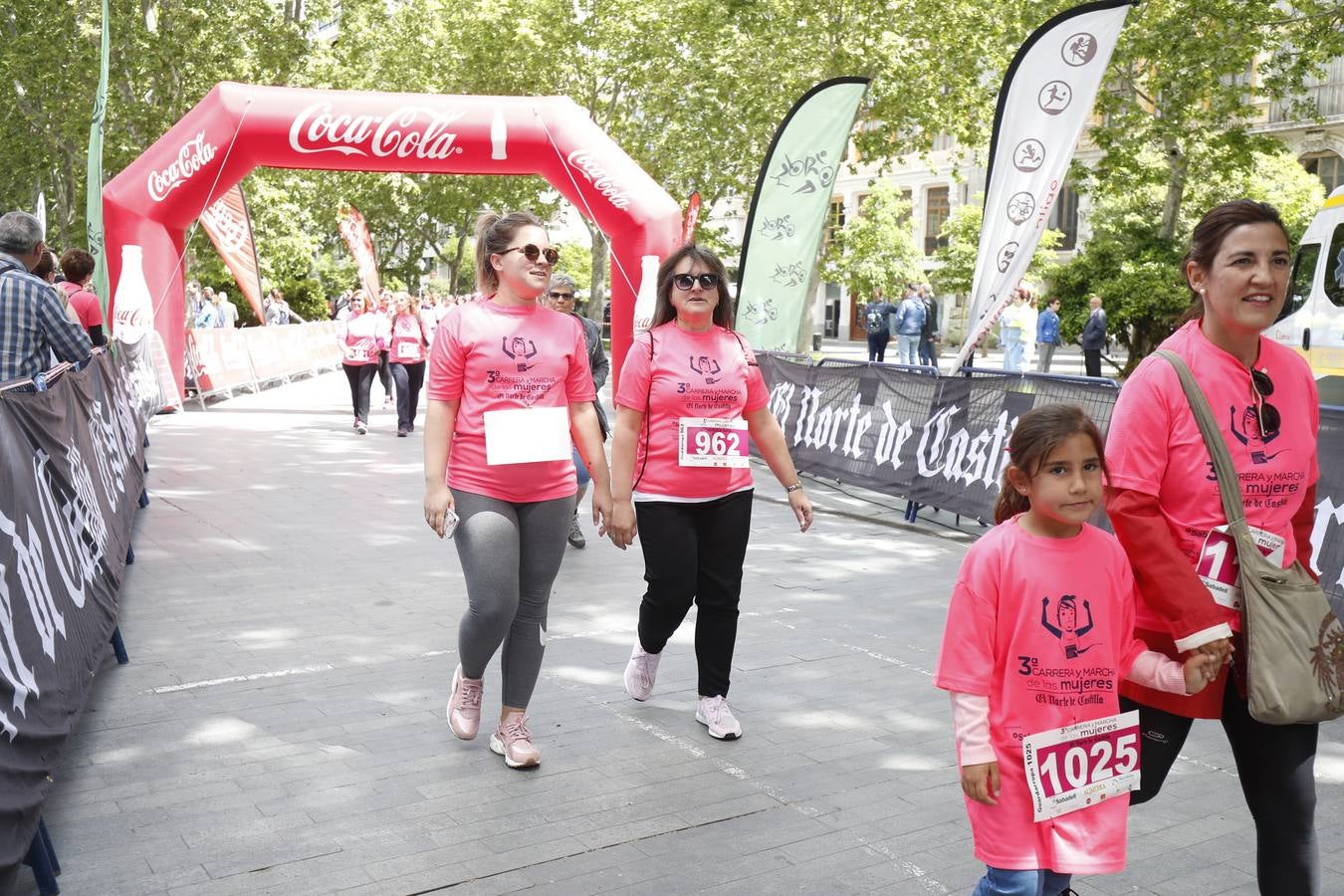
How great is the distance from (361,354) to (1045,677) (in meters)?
14.0

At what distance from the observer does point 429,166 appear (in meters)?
15.7

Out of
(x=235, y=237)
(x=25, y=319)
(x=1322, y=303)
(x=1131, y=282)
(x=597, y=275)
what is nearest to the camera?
(x=25, y=319)

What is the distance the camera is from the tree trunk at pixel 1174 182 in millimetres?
22688

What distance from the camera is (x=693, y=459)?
4859 millimetres

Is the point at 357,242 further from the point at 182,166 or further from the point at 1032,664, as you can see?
the point at 1032,664

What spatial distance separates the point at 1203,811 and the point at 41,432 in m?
4.24

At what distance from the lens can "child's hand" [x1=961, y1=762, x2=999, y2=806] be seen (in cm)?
266

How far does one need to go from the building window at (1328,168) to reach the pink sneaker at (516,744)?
43.4 m

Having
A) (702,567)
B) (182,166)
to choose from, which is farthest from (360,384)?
(702,567)

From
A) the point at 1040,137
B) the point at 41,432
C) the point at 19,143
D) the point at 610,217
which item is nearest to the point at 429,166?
the point at 610,217

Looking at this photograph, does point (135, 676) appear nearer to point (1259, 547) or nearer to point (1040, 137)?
point (1259, 547)

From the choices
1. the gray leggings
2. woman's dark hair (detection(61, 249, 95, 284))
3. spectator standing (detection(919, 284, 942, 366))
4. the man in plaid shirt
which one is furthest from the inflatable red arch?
the gray leggings

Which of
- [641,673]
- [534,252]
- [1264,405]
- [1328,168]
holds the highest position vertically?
[1328,168]

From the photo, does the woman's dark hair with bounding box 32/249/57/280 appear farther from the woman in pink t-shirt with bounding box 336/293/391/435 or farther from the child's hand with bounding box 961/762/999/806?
the child's hand with bounding box 961/762/999/806
